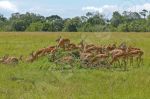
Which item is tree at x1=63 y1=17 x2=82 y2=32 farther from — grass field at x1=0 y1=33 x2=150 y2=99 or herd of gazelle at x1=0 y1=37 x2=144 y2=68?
grass field at x1=0 y1=33 x2=150 y2=99

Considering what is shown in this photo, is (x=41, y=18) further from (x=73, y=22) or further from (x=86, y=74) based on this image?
(x=86, y=74)

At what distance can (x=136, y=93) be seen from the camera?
11375 mm

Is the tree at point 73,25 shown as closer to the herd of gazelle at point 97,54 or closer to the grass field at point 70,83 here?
the herd of gazelle at point 97,54

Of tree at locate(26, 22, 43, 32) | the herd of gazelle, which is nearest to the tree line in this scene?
tree at locate(26, 22, 43, 32)

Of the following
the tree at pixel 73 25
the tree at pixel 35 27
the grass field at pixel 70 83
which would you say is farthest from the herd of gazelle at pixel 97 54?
the tree at pixel 35 27

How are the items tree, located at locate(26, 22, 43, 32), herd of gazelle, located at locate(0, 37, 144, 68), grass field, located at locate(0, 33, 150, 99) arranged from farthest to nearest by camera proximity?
tree, located at locate(26, 22, 43, 32)
herd of gazelle, located at locate(0, 37, 144, 68)
grass field, located at locate(0, 33, 150, 99)

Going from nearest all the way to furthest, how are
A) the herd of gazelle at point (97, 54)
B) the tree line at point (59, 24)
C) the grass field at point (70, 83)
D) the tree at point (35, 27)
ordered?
the grass field at point (70, 83)
the herd of gazelle at point (97, 54)
the tree line at point (59, 24)
the tree at point (35, 27)

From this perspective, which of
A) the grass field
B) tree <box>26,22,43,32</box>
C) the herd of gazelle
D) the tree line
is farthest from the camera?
tree <box>26,22,43,32</box>

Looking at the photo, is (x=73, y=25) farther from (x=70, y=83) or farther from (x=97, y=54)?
(x=70, y=83)

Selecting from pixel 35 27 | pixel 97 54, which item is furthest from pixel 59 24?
pixel 97 54

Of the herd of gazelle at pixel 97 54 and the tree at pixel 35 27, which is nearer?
the herd of gazelle at pixel 97 54

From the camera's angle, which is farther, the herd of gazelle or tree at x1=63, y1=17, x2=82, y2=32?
tree at x1=63, y1=17, x2=82, y2=32

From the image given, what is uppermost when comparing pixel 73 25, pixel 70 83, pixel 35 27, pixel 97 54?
pixel 97 54

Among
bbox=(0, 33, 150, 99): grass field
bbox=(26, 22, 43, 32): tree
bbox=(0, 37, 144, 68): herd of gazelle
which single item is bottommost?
bbox=(26, 22, 43, 32): tree
